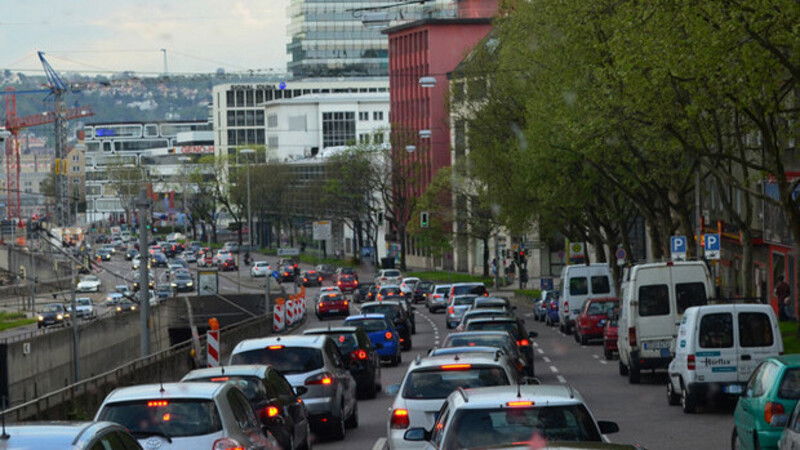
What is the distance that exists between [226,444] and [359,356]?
1602 centimetres

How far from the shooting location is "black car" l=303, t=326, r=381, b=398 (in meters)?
30.9

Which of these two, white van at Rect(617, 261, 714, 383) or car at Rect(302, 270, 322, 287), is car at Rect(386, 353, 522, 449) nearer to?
white van at Rect(617, 261, 714, 383)

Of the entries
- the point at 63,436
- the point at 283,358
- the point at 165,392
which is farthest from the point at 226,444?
the point at 283,358

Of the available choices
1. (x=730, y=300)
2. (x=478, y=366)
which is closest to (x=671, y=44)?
(x=730, y=300)

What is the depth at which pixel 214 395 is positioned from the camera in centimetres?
1531

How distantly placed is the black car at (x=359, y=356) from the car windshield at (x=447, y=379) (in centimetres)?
1282

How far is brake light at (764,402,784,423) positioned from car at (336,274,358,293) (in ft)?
285

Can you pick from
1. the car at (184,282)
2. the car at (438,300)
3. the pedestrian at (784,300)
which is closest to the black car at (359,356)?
the pedestrian at (784,300)

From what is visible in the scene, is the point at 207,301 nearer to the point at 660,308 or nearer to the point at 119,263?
the point at 660,308

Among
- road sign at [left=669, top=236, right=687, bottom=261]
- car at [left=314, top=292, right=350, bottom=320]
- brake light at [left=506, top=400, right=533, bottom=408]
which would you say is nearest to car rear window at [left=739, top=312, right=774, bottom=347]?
brake light at [left=506, top=400, right=533, bottom=408]

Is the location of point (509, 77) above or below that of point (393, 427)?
above

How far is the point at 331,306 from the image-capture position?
7656cm

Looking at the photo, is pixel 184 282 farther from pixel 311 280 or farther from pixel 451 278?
pixel 451 278

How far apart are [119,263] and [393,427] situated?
505 feet
